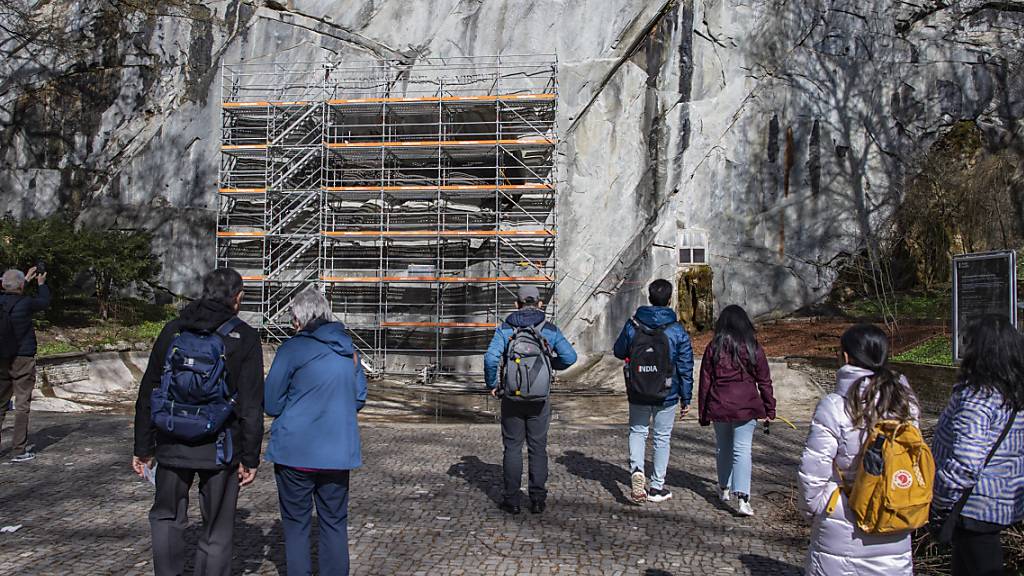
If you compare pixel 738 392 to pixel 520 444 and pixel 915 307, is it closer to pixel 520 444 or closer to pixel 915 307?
pixel 520 444

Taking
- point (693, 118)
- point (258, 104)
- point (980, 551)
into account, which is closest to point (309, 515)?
point (980, 551)

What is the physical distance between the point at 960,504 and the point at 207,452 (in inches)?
132

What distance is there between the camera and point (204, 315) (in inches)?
147

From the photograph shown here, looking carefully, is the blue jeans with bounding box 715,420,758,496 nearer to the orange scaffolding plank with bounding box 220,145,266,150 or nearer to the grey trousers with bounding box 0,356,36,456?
the grey trousers with bounding box 0,356,36,456

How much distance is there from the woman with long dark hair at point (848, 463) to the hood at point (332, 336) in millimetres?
2254

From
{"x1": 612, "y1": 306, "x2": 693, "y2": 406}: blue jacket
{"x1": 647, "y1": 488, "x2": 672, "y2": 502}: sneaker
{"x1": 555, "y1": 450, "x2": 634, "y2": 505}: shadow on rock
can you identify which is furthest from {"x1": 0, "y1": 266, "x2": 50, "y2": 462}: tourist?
{"x1": 647, "y1": 488, "x2": 672, "y2": 502}: sneaker

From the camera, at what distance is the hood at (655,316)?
6090mm

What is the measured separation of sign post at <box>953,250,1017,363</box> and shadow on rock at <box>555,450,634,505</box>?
2978 millimetres

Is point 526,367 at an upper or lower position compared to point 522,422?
upper

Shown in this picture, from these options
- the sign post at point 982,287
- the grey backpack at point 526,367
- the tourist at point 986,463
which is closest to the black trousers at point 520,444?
the grey backpack at point 526,367

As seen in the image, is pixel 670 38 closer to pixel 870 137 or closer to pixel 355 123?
pixel 870 137

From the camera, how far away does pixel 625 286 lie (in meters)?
19.6

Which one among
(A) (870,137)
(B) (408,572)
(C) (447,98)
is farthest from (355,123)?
(B) (408,572)

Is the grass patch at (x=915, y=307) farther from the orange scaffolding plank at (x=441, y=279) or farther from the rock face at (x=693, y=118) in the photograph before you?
the orange scaffolding plank at (x=441, y=279)
